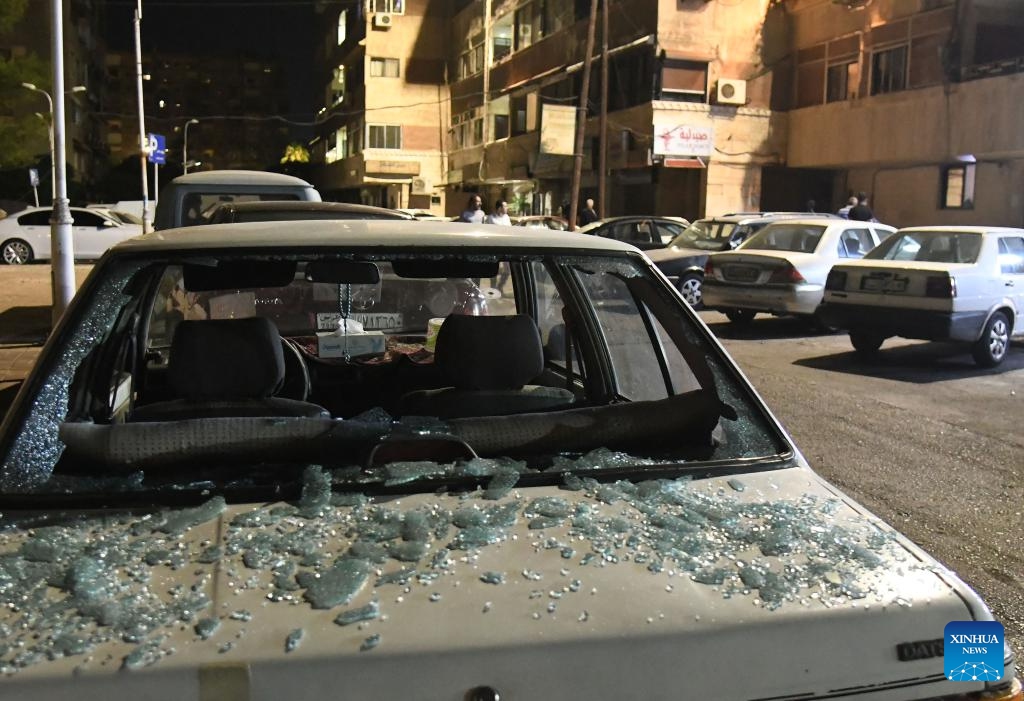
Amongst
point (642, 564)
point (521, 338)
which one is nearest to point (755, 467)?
point (642, 564)

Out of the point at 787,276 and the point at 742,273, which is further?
the point at 742,273

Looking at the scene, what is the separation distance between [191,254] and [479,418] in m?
0.82

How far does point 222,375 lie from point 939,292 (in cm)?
941

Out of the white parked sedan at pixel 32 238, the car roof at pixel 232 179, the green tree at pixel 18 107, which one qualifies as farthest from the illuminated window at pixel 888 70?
the green tree at pixel 18 107

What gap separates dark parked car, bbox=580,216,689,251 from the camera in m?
18.7

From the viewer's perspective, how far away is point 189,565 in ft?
5.76

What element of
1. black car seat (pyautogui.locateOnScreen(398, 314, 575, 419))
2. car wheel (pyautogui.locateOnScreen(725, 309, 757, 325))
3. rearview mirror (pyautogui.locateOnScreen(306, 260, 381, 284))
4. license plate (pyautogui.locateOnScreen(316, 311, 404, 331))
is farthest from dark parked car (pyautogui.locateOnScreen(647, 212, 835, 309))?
black car seat (pyautogui.locateOnScreen(398, 314, 575, 419))

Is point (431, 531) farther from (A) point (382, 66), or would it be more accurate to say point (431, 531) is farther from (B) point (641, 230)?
(A) point (382, 66)

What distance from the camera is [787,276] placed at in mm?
13172

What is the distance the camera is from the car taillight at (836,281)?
11375 millimetres

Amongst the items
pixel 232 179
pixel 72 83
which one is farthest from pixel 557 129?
pixel 72 83

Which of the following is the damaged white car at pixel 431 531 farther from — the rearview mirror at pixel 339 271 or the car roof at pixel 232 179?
the car roof at pixel 232 179

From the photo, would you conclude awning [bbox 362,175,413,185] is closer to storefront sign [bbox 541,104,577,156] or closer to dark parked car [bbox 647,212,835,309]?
storefront sign [bbox 541,104,577,156]

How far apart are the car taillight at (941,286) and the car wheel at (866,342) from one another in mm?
1192
